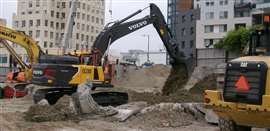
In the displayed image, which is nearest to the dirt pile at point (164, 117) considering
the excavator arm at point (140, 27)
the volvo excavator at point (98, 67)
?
the volvo excavator at point (98, 67)

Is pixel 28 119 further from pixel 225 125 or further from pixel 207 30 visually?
pixel 207 30

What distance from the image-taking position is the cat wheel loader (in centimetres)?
953

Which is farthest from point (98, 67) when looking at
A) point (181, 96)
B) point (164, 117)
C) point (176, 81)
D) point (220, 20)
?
point (220, 20)

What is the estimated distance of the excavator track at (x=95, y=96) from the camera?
20.3 m

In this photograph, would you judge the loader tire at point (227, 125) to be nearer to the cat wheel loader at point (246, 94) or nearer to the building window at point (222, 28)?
the cat wheel loader at point (246, 94)

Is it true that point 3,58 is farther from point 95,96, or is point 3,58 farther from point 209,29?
point 95,96

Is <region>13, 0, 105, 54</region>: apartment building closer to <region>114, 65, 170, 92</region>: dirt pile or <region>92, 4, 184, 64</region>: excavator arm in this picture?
<region>114, 65, 170, 92</region>: dirt pile

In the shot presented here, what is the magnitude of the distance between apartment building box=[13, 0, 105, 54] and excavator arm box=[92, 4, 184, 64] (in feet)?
202

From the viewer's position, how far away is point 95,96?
20.1 m

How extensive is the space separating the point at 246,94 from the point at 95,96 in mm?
11008

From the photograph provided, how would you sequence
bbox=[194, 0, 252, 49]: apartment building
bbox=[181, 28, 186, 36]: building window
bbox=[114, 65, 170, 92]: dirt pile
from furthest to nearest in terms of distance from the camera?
bbox=[181, 28, 186, 36]: building window → bbox=[194, 0, 252, 49]: apartment building → bbox=[114, 65, 170, 92]: dirt pile

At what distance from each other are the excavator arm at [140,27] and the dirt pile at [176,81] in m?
0.42

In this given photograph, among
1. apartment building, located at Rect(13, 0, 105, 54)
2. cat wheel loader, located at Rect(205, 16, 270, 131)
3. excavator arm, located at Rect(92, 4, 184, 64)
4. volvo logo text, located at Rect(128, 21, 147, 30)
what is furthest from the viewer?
apartment building, located at Rect(13, 0, 105, 54)

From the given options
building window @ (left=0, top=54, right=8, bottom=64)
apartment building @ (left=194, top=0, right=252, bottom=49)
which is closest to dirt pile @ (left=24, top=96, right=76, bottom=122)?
apartment building @ (left=194, top=0, right=252, bottom=49)
